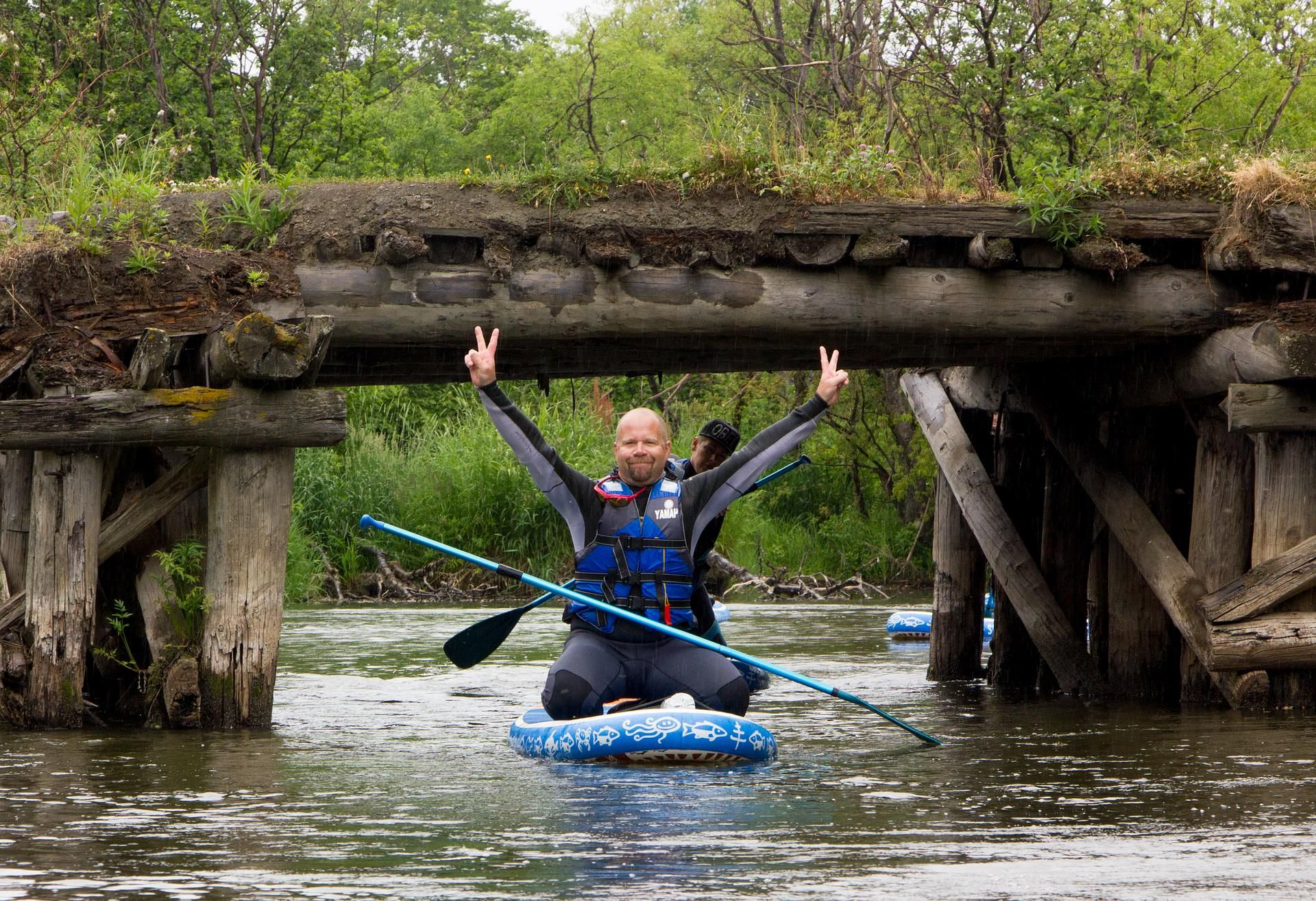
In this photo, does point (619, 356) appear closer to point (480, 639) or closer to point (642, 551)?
point (480, 639)

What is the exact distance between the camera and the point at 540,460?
679 centimetres

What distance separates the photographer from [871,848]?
15.3ft

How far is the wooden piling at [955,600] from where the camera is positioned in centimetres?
1061

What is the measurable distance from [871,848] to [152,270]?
402cm

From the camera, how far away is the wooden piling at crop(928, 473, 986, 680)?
10.6 m

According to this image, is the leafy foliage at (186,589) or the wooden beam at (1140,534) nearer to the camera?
the leafy foliage at (186,589)

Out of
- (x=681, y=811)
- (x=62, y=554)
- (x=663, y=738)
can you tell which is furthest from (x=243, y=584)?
(x=681, y=811)

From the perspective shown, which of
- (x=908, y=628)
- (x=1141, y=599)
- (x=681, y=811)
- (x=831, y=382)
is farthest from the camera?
(x=908, y=628)

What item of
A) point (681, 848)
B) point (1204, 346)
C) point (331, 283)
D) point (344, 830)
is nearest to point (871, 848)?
point (681, 848)

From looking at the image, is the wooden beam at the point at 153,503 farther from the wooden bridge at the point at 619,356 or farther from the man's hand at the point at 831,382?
the man's hand at the point at 831,382

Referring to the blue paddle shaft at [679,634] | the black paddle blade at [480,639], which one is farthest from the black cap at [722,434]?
the blue paddle shaft at [679,634]

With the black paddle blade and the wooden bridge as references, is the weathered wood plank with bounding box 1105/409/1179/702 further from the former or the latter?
the black paddle blade

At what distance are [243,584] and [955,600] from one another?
4998 millimetres

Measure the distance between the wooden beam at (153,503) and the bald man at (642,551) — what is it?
1279mm
